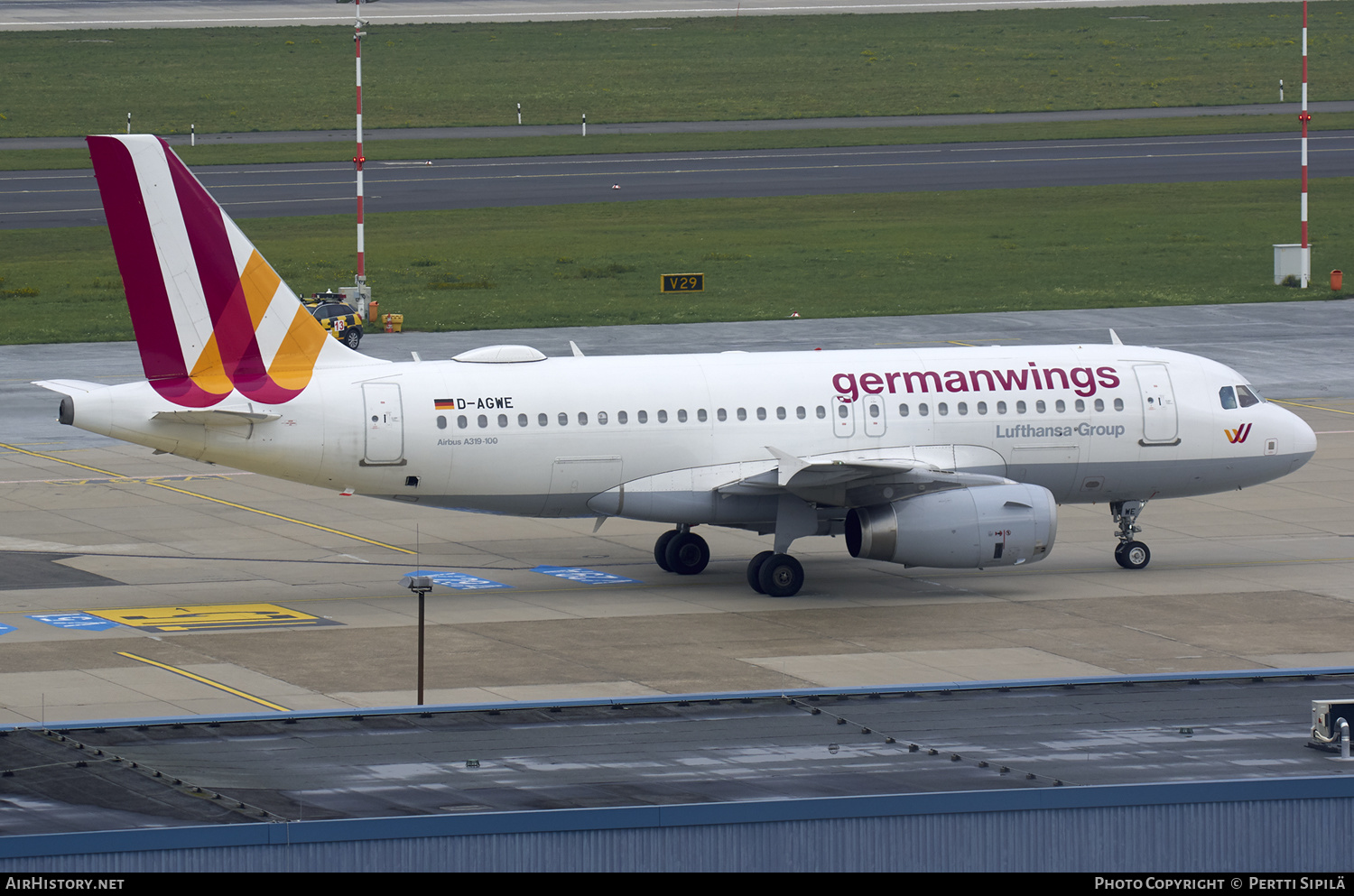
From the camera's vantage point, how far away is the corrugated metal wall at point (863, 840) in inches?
702

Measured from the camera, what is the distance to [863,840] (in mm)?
18672

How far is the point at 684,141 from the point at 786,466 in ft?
276

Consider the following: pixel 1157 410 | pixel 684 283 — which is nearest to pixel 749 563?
pixel 1157 410

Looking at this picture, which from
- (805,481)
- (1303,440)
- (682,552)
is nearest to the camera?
(805,481)

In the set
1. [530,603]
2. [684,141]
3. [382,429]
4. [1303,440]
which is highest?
[684,141]

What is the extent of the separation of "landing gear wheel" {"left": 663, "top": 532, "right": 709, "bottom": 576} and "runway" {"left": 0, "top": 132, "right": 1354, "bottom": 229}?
56.7 m

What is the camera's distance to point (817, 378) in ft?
127

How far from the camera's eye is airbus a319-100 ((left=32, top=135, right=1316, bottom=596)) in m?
35.5

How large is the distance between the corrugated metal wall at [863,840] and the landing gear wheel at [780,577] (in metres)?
18.6

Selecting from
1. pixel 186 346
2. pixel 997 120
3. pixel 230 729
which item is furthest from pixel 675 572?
pixel 997 120

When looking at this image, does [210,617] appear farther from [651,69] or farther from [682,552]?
[651,69]

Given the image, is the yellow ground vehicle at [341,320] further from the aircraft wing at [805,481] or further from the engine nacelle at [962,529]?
the engine nacelle at [962,529]

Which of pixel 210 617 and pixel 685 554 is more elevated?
pixel 685 554

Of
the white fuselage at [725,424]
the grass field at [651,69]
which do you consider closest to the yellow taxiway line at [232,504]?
the white fuselage at [725,424]
